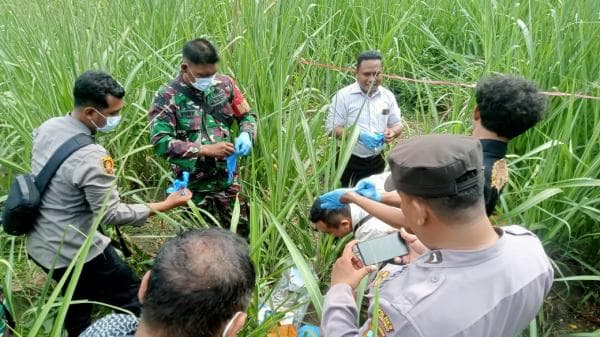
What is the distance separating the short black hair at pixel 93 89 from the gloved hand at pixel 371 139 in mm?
1349

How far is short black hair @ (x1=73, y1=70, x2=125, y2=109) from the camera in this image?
5.91ft

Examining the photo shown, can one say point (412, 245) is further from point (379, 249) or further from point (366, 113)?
point (366, 113)

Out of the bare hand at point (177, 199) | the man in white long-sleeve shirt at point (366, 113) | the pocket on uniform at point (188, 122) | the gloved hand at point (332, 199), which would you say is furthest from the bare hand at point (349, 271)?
the man in white long-sleeve shirt at point (366, 113)

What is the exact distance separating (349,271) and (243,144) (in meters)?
1.29

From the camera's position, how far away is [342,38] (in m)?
4.00

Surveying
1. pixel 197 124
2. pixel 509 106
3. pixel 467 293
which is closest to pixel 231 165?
pixel 197 124

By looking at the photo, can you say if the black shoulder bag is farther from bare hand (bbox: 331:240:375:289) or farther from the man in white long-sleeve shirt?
the man in white long-sleeve shirt

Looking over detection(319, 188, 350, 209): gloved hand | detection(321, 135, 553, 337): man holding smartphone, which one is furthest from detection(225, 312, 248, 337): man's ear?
detection(319, 188, 350, 209): gloved hand

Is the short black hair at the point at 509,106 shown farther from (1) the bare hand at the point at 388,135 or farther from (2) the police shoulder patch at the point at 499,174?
(1) the bare hand at the point at 388,135

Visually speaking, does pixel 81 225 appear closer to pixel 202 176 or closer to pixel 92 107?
pixel 92 107

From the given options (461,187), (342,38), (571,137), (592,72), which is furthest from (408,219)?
(342,38)

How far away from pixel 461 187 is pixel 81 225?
1466 mm

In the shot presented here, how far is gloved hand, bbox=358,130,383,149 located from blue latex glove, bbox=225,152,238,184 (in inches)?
28.0

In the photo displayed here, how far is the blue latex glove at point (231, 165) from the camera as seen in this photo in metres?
2.44
